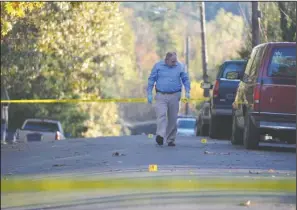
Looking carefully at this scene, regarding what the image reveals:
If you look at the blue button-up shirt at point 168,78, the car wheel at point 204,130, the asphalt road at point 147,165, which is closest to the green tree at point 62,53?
the car wheel at point 204,130

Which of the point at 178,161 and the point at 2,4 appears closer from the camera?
the point at 178,161

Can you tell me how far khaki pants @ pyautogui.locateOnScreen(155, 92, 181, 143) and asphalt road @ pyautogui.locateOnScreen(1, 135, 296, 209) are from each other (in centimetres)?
38

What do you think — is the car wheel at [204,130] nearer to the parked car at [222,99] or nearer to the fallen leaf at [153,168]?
the parked car at [222,99]

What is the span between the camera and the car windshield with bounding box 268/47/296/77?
51.5 feet

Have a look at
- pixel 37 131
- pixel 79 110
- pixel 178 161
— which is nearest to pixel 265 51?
pixel 178 161

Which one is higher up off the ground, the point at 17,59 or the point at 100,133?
the point at 17,59

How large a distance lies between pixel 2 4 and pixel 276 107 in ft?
32.7

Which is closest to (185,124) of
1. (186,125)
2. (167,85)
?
(186,125)

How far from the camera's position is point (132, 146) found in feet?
57.5

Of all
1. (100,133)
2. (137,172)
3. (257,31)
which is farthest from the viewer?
(100,133)

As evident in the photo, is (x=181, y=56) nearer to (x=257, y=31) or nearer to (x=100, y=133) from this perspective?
(x=100, y=133)

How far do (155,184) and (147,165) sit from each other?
2752mm

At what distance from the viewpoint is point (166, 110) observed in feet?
55.4

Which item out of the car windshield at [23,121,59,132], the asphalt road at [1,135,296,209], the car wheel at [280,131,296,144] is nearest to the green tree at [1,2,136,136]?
the car windshield at [23,121,59,132]
